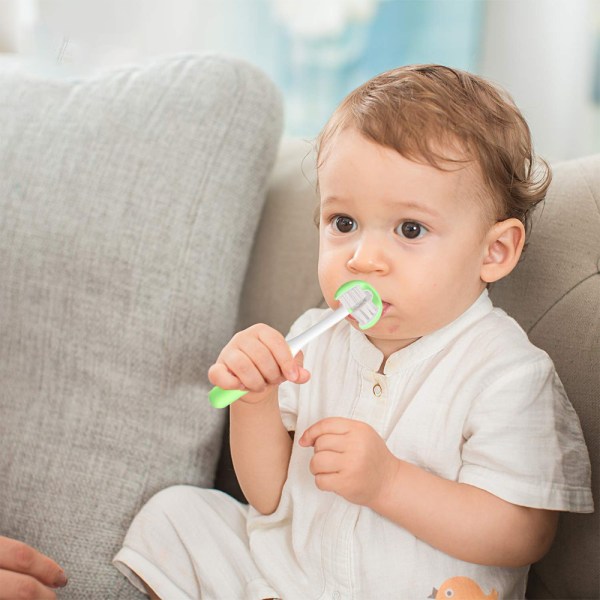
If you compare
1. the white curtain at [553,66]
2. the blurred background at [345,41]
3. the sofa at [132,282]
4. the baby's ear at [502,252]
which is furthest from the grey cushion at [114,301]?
the white curtain at [553,66]

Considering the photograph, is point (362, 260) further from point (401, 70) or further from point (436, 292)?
point (401, 70)

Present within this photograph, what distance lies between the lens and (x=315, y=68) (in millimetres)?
2115

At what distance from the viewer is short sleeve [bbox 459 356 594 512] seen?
828 millimetres

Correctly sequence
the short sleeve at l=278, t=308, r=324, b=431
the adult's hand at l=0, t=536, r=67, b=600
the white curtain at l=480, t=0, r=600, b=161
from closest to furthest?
1. the adult's hand at l=0, t=536, r=67, b=600
2. the short sleeve at l=278, t=308, r=324, b=431
3. the white curtain at l=480, t=0, r=600, b=161

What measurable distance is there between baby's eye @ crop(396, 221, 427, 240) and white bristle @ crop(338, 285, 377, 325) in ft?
0.24

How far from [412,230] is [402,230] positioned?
0.01 m

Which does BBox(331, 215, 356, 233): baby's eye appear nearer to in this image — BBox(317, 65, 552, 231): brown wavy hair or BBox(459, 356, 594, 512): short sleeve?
BBox(317, 65, 552, 231): brown wavy hair

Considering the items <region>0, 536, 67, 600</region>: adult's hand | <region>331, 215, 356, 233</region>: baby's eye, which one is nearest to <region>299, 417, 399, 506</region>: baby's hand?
<region>331, 215, 356, 233</region>: baby's eye

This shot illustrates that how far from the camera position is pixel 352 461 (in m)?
0.82

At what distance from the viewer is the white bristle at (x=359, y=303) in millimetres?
830

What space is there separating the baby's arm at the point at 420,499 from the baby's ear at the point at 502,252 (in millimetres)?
A: 215

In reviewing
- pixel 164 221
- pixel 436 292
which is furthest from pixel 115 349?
pixel 436 292

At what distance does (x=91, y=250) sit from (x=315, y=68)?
1.21 meters

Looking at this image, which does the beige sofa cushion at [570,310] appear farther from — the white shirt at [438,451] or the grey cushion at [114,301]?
the grey cushion at [114,301]
